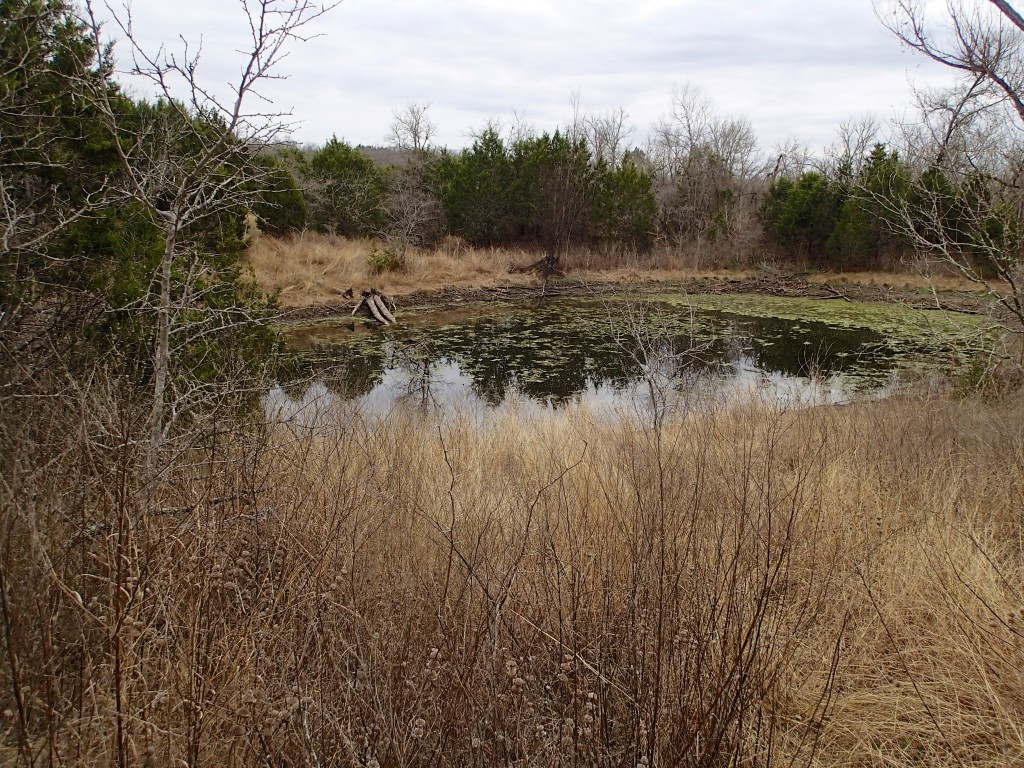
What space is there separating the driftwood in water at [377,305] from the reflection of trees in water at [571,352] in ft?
3.66

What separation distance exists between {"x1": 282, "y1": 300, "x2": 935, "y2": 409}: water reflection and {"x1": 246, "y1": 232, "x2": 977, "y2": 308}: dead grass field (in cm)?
314

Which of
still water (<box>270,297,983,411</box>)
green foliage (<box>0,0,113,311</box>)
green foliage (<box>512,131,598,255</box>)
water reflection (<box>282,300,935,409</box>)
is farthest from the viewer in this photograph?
green foliage (<box>512,131,598,255</box>)

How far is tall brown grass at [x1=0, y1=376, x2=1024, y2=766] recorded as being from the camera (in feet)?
5.18

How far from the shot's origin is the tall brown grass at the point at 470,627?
158 centimetres

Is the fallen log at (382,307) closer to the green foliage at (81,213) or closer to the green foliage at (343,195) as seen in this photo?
the green foliage at (343,195)

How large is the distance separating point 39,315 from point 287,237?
16.4m

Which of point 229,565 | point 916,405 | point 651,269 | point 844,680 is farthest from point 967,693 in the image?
point 651,269

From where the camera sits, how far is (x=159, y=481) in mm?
2547

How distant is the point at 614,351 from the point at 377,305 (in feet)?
22.2

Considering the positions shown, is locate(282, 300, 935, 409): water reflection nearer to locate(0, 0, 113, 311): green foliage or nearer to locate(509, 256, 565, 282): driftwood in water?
locate(0, 0, 113, 311): green foliage

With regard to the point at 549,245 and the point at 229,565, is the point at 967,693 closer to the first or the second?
the point at 229,565

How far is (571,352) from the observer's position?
12.8 metres

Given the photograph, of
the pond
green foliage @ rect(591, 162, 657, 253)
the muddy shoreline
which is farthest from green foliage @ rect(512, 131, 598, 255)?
the pond

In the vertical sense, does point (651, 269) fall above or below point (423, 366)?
above
